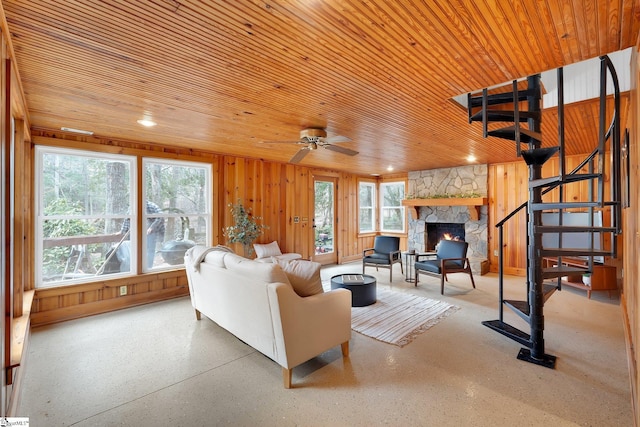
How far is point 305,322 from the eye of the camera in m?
2.28

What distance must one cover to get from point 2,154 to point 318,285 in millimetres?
2113

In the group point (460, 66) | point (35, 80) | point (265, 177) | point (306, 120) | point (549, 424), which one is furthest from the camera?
point (265, 177)

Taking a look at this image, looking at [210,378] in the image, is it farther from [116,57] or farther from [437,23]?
[437,23]

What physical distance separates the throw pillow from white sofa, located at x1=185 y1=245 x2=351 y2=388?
2373 mm

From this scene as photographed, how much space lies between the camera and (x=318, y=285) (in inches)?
97.3

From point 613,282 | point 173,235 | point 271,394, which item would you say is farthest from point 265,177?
point 613,282

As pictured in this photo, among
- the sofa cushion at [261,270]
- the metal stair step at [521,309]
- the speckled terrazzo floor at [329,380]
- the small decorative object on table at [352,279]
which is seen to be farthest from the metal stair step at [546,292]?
the sofa cushion at [261,270]

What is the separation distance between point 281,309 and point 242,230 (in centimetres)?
318

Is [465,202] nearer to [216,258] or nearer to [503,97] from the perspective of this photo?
[503,97]

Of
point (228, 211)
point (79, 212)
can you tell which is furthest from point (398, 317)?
point (79, 212)

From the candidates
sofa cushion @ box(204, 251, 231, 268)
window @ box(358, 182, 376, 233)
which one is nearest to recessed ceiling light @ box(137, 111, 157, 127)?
sofa cushion @ box(204, 251, 231, 268)

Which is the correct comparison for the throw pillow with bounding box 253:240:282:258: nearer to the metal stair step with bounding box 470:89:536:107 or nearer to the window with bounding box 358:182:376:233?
the window with bounding box 358:182:376:233

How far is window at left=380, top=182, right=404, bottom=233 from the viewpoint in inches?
311

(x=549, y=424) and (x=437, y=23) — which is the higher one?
(x=437, y=23)
